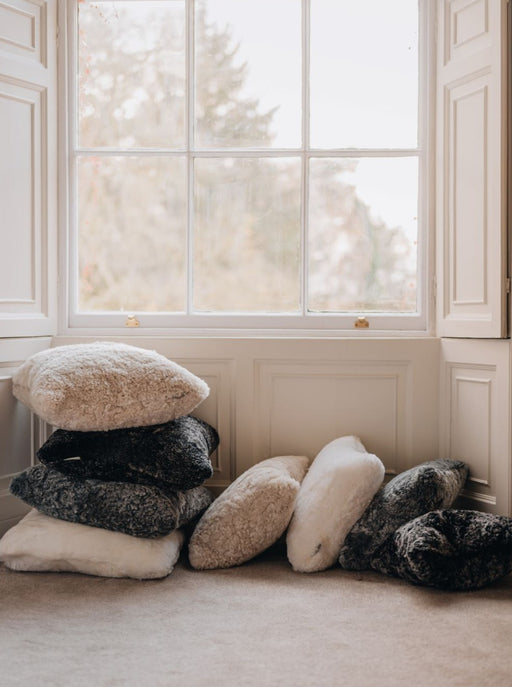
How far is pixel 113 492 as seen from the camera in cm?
241

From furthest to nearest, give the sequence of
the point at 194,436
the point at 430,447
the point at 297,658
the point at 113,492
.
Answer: the point at 430,447 → the point at 194,436 → the point at 113,492 → the point at 297,658

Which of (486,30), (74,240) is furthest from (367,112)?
(74,240)

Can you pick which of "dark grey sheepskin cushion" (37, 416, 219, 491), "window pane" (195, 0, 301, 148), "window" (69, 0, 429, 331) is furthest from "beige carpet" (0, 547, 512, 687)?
"window pane" (195, 0, 301, 148)

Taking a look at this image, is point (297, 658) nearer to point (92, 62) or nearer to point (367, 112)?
point (367, 112)

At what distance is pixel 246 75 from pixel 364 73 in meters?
0.48

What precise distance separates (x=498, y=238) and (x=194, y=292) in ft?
4.01

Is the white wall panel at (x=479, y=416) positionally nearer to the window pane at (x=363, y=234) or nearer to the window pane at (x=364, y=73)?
the window pane at (x=363, y=234)

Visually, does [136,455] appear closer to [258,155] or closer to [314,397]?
[314,397]

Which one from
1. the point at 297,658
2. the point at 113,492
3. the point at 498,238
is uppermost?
the point at 498,238

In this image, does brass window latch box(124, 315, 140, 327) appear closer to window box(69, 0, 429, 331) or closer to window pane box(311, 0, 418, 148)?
window box(69, 0, 429, 331)

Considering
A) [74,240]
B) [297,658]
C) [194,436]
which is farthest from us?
[74,240]

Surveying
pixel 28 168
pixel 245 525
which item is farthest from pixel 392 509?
pixel 28 168

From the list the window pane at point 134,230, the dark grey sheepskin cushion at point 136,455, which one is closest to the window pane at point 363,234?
the window pane at point 134,230

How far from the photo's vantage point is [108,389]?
96.7 inches
